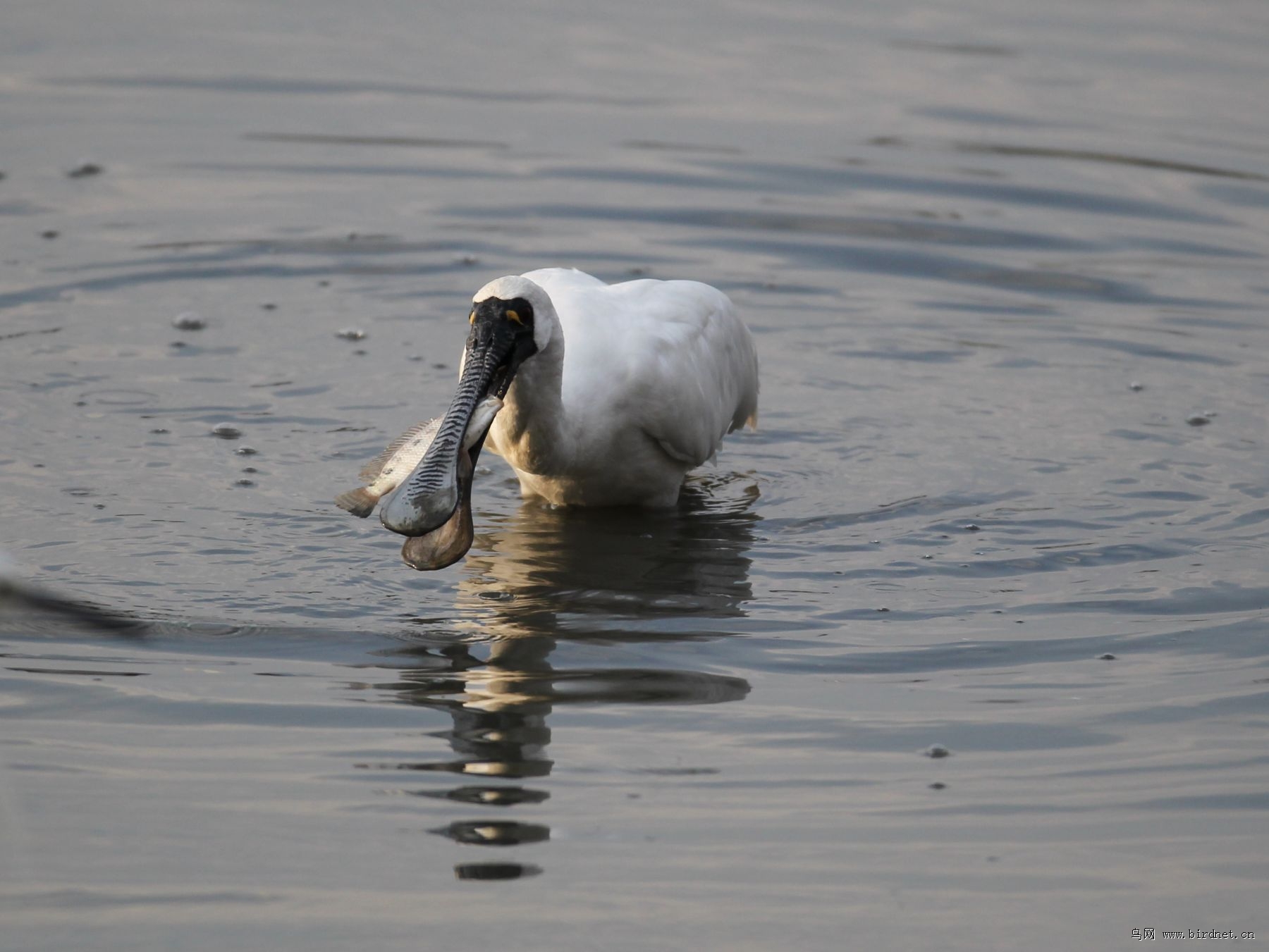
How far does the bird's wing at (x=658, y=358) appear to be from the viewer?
7191 millimetres

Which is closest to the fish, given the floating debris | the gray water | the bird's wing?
the gray water

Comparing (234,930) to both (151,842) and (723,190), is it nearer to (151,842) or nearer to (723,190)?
(151,842)

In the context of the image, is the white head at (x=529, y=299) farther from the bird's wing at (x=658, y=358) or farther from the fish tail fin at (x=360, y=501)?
the fish tail fin at (x=360, y=501)

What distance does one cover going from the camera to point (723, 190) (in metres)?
12.3

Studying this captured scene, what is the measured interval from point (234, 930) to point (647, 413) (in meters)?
3.47

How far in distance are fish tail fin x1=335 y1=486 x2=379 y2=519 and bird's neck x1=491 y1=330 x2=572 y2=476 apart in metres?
0.78

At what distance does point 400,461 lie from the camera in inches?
244

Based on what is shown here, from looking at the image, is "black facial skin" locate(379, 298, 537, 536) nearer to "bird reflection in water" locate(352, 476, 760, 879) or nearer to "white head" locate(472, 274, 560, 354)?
"white head" locate(472, 274, 560, 354)

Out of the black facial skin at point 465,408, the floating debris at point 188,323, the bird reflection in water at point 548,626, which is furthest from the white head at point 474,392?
the floating debris at point 188,323

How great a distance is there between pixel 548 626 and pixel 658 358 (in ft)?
4.92

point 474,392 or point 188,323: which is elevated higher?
point 474,392

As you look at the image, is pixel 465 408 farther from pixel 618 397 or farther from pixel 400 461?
pixel 618 397

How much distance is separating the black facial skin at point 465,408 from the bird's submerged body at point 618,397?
0.22m

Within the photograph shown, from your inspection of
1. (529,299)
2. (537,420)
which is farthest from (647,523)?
(529,299)
